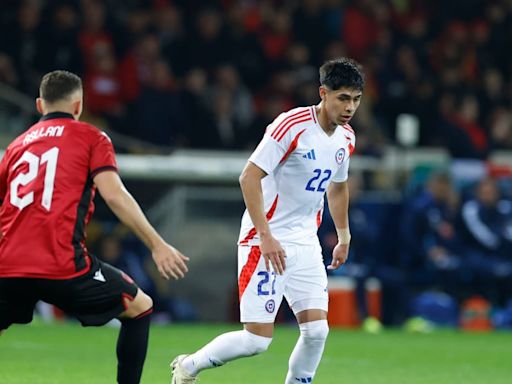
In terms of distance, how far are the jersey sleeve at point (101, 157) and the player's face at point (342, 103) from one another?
4.98 ft

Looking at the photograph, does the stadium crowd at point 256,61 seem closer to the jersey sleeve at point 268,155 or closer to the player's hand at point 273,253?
the jersey sleeve at point 268,155

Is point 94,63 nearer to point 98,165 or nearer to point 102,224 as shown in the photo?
point 102,224

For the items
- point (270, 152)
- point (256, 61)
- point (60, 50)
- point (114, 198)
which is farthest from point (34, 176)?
point (256, 61)

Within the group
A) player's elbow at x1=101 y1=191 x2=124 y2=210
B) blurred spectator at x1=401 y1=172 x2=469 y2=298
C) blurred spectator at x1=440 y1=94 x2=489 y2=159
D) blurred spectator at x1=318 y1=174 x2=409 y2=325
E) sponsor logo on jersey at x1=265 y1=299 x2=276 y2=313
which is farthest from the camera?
blurred spectator at x1=440 y1=94 x2=489 y2=159

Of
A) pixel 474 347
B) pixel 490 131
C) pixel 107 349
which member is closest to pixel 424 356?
pixel 474 347

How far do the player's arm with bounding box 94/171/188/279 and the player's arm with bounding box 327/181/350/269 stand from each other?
1894 mm

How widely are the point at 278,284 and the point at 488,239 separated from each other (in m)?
9.76

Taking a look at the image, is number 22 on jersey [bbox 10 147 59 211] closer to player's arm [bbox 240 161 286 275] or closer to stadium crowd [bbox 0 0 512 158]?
player's arm [bbox 240 161 286 275]

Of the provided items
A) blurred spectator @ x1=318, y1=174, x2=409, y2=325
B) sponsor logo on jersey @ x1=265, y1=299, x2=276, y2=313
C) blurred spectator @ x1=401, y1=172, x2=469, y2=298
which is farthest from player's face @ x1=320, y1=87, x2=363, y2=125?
blurred spectator @ x1=401, y1=172, x2=469, y2=298

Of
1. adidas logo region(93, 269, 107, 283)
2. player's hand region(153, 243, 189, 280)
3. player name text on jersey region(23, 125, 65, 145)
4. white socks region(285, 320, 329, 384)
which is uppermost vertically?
player name text on jersey region(23, 125, 65, 145)

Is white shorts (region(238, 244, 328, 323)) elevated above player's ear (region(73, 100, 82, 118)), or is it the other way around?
player's ear (region(73, 100, 82, 118))

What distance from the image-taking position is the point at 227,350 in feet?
25.8

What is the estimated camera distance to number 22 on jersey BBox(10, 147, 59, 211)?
679 centimetres

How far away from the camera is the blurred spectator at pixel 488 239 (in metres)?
17.1
